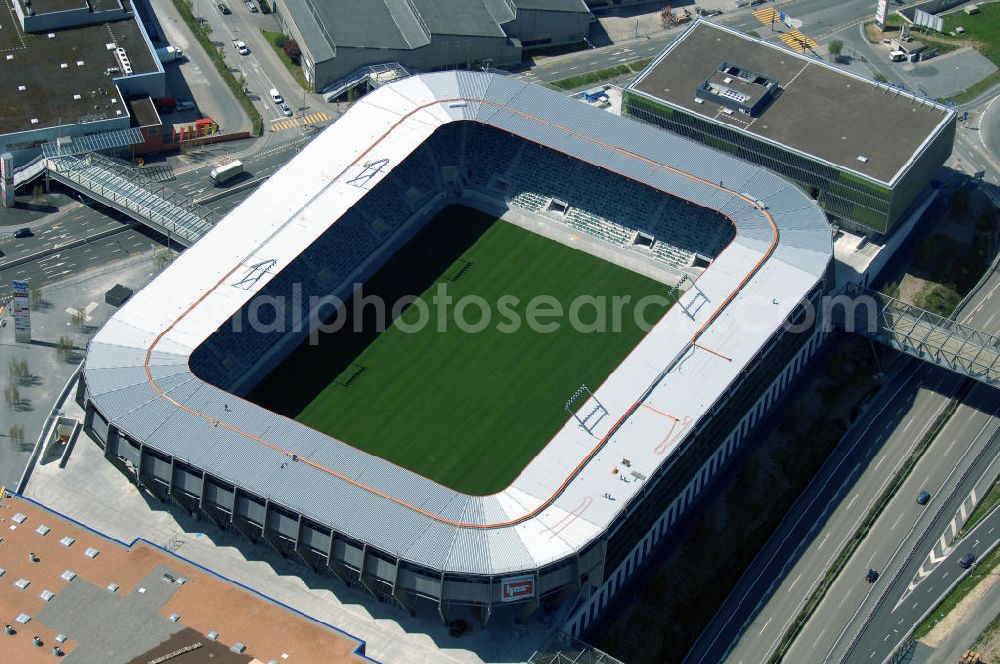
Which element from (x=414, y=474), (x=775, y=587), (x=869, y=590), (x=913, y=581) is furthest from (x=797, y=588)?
(x=414, y=474)

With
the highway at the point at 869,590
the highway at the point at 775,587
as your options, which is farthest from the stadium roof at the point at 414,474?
the highway at the point at 869,590

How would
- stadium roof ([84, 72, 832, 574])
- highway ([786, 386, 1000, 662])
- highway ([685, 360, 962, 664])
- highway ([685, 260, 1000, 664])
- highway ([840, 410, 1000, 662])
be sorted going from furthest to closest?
1. highway ([685, 360, 962, 664])
2. highway ([685, 260, 1000, 664])
3. highway ([786, 386, 1000, 662])
4. highway ([840, 410, 1000, 662])
5. stadium roof ([84, 72, 832, 574])

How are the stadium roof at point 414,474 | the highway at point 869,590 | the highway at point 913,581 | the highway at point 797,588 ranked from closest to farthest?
1. the stadium roof at point 414,474
2. the highway at point 913,581
3. the highway at point 869,590
4. the highway at point 797,588

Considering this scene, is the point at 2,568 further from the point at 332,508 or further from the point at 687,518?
the point at 687,518

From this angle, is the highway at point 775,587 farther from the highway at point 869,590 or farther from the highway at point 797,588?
the highway at point 869,590

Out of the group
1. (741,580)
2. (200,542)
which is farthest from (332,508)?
(741,580)

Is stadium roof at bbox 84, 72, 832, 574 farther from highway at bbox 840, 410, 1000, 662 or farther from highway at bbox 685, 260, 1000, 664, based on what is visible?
highway at bbox 840, 410, 1000, 662

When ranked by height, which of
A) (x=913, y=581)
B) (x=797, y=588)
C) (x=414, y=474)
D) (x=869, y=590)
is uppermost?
(x=414, y=474)

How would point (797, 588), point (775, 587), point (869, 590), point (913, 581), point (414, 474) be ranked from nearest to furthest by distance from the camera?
point (414, 474), point (869, 590), point (797, 588), point (775, 587), point (913, 581)

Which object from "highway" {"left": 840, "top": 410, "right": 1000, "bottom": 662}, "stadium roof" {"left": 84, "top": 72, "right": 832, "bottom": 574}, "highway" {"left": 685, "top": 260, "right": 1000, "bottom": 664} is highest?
"stadium roof" {"left": 84, "top": 72, "right": 832, "bottom": 574}

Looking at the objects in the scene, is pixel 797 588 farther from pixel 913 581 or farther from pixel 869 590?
pixel 913 581

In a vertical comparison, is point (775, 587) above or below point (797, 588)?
above

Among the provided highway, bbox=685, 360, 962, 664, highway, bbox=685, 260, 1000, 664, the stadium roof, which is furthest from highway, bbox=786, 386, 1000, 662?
the stadium roof
